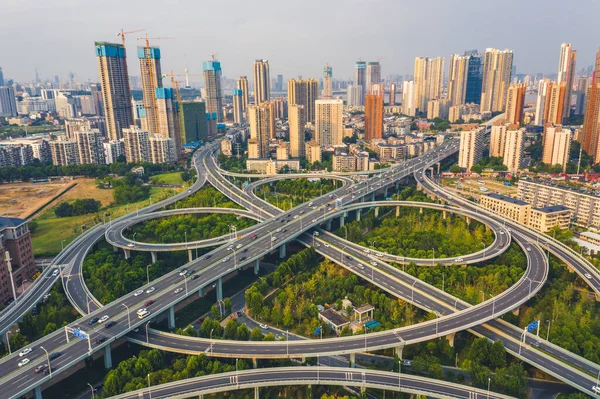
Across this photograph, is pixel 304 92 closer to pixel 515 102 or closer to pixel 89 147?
pixel 515 102

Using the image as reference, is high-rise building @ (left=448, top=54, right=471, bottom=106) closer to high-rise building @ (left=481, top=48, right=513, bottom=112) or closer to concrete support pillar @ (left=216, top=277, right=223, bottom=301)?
high-rise building @ (left=481, top=48, right=513, bottom=112)

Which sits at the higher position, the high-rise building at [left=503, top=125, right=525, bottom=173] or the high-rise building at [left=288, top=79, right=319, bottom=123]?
the high-rise building at [left=288, top=79, right=319, bottom=123]

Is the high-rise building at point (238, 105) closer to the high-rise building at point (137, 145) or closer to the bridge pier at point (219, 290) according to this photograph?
the high-rise building at point (137, 145)

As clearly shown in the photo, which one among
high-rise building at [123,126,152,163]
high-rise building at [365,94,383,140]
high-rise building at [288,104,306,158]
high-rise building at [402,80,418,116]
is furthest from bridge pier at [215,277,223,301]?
high-rise building at [402,80,418,116]

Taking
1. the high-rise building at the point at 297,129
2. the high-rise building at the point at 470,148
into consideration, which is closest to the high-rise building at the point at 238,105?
the high-rise building at the point at 297,129

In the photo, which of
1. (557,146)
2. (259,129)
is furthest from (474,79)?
(259,129)

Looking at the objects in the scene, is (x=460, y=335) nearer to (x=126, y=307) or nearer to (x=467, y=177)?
(x=126, y=307)

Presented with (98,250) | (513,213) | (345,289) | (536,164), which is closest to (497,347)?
(345,289)
